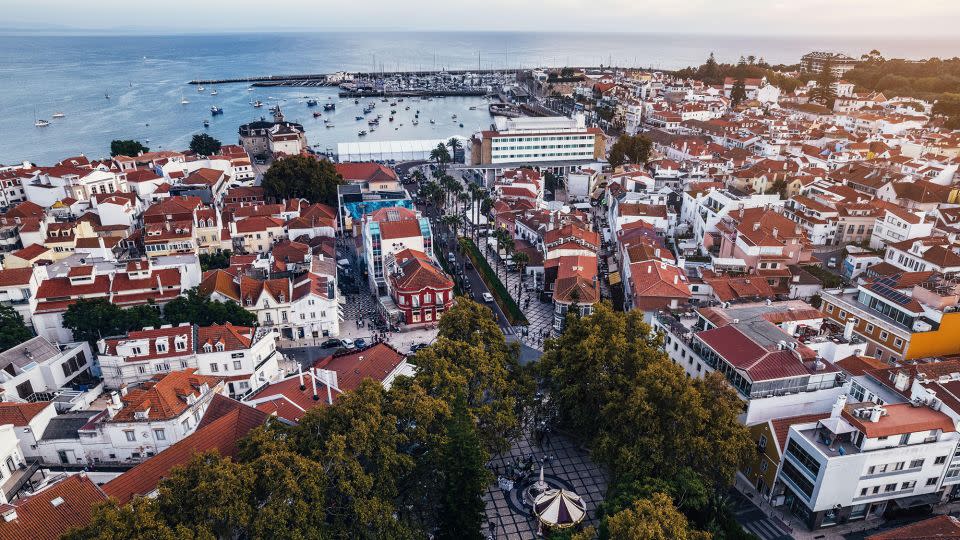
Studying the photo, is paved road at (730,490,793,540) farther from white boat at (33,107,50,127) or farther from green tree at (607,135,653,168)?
white boat at (33,107,50,127)

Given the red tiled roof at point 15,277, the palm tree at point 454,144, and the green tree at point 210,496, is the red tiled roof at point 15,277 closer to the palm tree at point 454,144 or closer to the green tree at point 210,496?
the green tree at point 210,496

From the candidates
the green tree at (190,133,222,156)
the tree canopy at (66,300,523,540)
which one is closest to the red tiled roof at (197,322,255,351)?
the tree canopy at (66,300,523,540)

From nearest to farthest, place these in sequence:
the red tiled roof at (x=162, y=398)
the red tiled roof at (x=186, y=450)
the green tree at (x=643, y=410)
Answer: the red tiled roof at (x=186, y=450)
the green tree at (x=643, y=410)
the red tiled roof at (x=162, y=398)

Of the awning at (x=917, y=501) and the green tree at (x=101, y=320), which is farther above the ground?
the green tree at (x=101, y=320)

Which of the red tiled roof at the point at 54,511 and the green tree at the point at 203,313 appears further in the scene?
the green tree at the point at 203,313

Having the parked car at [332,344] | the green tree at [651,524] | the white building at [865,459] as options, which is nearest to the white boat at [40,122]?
the parked car at [332,344]

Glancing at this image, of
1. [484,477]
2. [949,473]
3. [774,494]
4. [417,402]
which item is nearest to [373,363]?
[417,402]

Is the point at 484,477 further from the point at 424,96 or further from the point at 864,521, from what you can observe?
the point at 424,96
